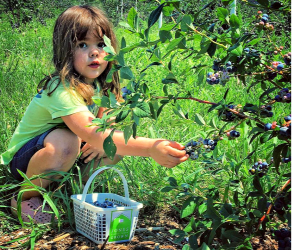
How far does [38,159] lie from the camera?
1.83 metres

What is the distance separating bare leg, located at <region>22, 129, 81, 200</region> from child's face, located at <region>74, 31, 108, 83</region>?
32cm

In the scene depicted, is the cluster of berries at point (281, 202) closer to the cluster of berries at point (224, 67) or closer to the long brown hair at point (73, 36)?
the cluster of berries at point (224, 67)

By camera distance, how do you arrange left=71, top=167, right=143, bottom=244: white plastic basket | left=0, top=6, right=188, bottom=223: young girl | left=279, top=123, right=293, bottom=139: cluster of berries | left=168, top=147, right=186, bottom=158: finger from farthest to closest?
left=0, top=6, right=188, bottom=223: young girl, left=71, top=167, right=143, bottom=244: white plastic basket, left=168, top=147, right=186, bottom=158: finger, left=279, top=123, right=293, bottom=139: cluster of berries

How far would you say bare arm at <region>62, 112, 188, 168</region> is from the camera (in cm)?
135

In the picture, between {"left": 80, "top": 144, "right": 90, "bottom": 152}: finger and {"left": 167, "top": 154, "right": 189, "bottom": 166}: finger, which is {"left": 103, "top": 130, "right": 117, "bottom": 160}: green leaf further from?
{"left": 80, "top": 144, "right": 90, "bottom": 152}: finger

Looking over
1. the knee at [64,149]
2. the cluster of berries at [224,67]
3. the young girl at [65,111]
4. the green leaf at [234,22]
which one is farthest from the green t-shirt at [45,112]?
the green leaf at [234,22]

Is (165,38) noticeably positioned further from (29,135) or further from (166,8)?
(29,135)

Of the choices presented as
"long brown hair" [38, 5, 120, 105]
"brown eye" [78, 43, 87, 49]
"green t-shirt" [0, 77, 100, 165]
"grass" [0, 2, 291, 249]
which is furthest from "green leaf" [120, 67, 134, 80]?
"brown eye" [78, 43, 87, 49]

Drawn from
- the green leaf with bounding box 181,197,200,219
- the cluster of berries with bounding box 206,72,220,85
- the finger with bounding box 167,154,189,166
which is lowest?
the green leaf with bounding box 181,197,200,219

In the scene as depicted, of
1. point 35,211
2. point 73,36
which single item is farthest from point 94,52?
point 35,211

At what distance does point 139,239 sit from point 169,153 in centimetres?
45

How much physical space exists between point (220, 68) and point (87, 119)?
2.52 ft

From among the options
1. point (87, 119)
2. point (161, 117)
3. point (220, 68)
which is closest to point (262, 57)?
point (220, 68)

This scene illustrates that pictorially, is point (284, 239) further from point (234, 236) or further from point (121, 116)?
point (121, 116)
